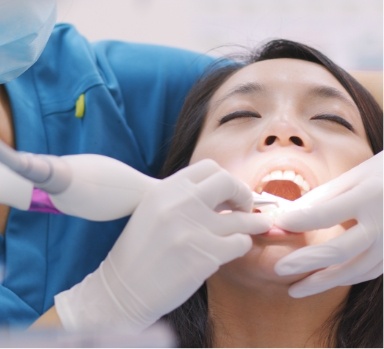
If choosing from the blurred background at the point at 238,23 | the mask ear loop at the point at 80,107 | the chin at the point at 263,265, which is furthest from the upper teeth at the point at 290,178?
the blurred background at the point at 238,23

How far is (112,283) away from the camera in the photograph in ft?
3.18

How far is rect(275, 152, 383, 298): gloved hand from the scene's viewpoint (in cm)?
101

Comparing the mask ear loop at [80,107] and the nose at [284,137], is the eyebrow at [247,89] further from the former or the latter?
the mask ear loop at [80,107]

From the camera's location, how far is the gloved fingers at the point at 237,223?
97cm

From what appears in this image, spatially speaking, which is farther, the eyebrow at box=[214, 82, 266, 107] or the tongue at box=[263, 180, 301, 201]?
the eyebrow at box=[214, 82, 266, 107]

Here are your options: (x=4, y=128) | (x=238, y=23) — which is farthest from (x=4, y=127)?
(x=238, y=23)

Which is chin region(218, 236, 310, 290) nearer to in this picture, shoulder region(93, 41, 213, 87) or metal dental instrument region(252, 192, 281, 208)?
metal dental instrument region(252, 192, 281, 208)

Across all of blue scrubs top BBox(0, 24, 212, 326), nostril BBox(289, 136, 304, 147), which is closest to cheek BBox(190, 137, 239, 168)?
nostril BBox(289, 136, 304, 147)

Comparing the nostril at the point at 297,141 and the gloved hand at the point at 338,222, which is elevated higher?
the nostril at the point at 297,141

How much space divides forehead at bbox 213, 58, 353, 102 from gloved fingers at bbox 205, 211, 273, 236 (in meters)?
0.36

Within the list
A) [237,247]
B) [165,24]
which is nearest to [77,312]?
[237,247]

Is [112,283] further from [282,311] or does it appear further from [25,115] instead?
[25,115]

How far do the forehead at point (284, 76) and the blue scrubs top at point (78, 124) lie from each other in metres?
0.28

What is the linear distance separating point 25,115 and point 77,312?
0.66 meters
